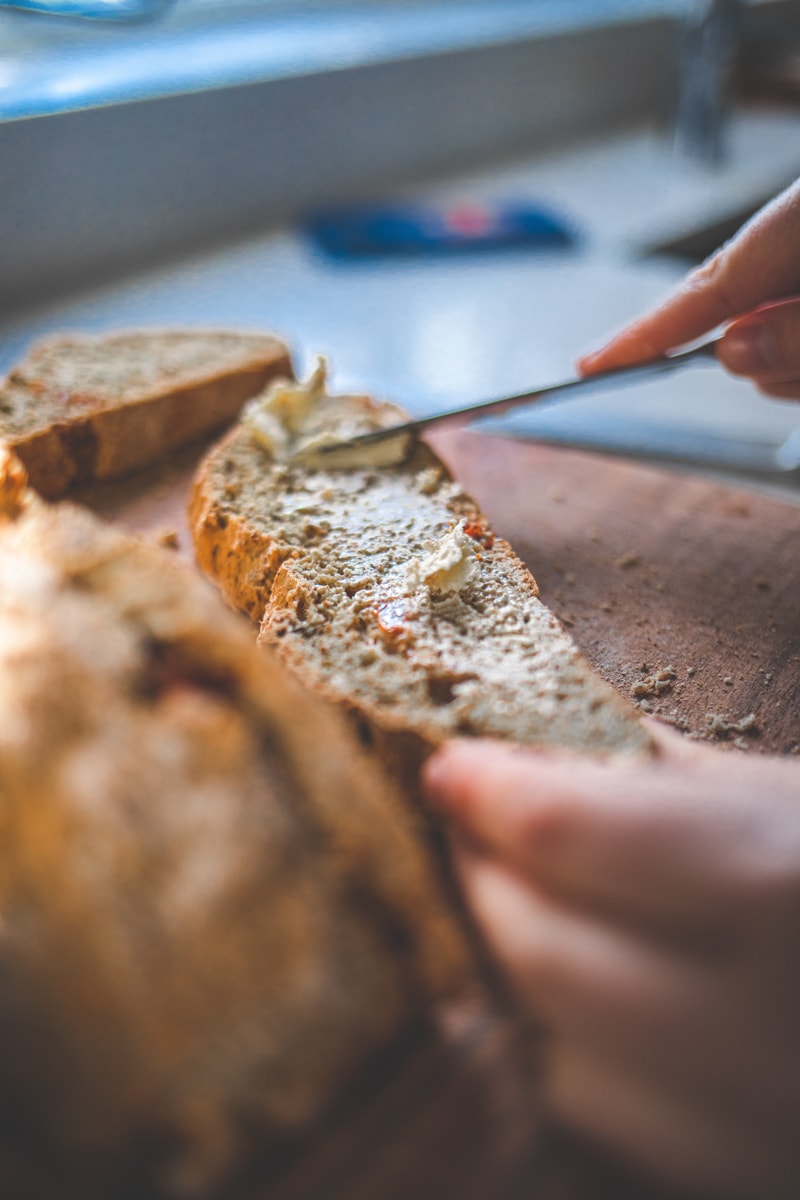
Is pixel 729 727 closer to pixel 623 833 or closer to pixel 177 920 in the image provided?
pixel 623 833

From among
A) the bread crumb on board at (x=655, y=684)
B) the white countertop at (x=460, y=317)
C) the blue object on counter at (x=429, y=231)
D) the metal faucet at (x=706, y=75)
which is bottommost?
the bread crumb on board at (x=655, y=684)

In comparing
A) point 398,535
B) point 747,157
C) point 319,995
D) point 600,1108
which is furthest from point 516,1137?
point 747,157

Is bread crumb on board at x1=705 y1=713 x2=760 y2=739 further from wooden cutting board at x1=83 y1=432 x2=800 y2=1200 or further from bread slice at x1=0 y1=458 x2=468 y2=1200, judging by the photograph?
bread slice at x1=0 y1=458 x2=468 y2=1200

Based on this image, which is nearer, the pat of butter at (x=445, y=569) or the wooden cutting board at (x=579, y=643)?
the wooden cutting board at (x=579, y=643)

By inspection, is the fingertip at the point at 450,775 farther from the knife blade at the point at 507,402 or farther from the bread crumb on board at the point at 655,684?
the knife blade at the point at 507,402

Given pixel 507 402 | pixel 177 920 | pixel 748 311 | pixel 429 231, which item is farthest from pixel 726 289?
pixel 429 231

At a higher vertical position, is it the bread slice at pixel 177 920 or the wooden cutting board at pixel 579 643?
the bread slice at pixel 177 920

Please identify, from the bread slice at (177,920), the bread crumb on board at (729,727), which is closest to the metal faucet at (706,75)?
the bread crumb on board at (729,727)
